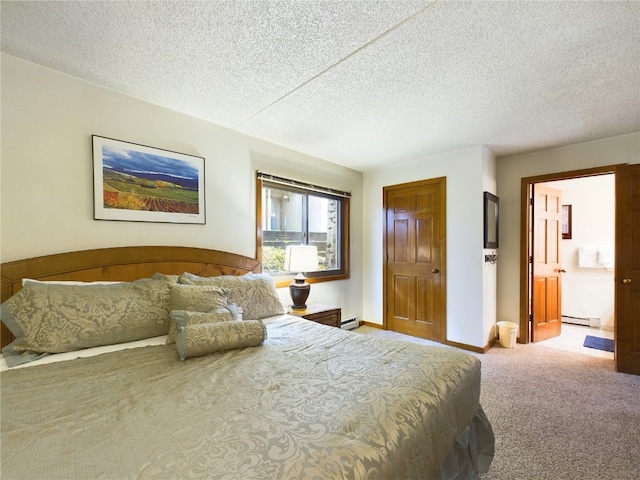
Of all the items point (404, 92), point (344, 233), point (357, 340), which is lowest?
point (357, 340)

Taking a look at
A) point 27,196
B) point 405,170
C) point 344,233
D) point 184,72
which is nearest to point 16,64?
point 27,196

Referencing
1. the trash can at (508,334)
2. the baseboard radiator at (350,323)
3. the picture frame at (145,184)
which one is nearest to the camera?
the picture frame at (145,184)

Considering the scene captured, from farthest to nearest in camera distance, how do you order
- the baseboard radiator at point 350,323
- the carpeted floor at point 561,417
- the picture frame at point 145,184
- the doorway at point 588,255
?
the doorway at point 588,255 < the baseboard radiator at point 350,323 < the picture frame at point 145,184 < the carpeted floor at point 561,417

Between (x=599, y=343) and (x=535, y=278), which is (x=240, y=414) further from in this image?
(x=599, y=343)

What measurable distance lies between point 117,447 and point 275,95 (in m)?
2.26

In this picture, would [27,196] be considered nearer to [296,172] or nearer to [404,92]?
[296,172]

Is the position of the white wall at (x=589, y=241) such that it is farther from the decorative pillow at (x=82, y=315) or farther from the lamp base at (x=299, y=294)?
the decorative pillow at (x=82, y=315)

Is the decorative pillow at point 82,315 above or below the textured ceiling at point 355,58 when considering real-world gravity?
below

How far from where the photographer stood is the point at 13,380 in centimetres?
121

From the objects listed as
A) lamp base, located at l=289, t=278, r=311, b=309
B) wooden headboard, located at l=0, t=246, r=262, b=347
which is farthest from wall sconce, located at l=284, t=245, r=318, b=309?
wooden headboard, located at l=0, t=246, r=262, b=347

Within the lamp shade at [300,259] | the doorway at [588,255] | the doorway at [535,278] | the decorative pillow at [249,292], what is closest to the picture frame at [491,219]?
the doorway at [535,278]

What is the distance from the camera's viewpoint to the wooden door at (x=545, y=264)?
12.1ft

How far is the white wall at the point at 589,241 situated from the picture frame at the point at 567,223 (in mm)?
41

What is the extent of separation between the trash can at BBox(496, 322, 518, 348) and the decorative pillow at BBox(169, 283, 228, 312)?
3388 mm
